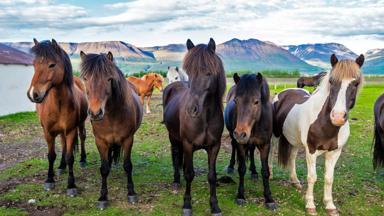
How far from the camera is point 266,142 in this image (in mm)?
5547

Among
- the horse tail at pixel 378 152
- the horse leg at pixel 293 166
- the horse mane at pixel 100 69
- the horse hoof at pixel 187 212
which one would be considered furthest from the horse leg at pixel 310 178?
the horse mane at pixel 100 69

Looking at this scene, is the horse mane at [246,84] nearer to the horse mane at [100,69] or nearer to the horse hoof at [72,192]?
the horse mane at [100,69]

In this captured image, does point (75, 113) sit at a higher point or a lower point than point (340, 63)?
lower

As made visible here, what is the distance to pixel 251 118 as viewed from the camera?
4859 mm

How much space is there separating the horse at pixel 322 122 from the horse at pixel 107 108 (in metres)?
2.67

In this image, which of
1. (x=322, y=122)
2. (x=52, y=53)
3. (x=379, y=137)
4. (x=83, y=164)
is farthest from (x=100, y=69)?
(x=379, y=137)

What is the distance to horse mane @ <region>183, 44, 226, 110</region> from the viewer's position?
4762 millimetres

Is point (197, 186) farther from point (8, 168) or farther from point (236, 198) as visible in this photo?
point (8, 168)

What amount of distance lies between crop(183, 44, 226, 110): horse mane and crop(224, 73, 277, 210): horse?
241 mm

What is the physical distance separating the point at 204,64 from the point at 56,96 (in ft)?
9.12

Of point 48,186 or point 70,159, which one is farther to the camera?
point 48,186

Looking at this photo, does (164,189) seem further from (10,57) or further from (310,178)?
(10,57)

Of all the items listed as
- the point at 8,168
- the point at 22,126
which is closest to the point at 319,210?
the point at 8,168

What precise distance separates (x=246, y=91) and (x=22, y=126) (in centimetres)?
1163
